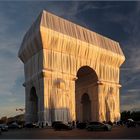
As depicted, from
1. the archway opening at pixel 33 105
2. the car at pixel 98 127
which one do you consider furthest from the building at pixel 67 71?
the car at pixel 98 127

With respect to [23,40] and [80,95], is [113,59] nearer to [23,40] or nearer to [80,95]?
[80,95]

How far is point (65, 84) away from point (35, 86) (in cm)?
473

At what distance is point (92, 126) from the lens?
1487 inches

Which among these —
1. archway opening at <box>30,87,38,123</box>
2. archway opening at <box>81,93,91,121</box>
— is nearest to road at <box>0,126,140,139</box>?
archway opening at <box>30,87,38,123</box>

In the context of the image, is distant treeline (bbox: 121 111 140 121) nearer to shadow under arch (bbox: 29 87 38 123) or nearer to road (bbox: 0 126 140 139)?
shadow under arch (bbox: 29 87 38 123)

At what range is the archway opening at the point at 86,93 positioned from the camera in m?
60.4

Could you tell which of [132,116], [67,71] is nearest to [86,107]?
[67,71]

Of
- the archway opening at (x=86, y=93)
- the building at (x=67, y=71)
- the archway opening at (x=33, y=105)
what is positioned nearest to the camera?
the building at (x=67, y=71)

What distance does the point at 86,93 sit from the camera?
62.8 m

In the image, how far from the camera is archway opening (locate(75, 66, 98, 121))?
60.4 metres

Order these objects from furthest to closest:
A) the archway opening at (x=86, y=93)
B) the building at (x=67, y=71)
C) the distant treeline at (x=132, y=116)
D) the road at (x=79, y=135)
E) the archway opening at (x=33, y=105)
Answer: the distant treeline at (x=132, y=116) → the archway opening at (x=86, y=93) → the archway opening at (x=33, y=105) → the building at (x=67, y=71) → the road at (x=79, y=135)

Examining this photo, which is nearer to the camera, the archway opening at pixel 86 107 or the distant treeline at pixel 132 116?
the archway opening at pixel 86 107

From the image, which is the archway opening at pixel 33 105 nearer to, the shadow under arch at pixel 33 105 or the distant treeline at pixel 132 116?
the shadow under arch at pixel 33 105

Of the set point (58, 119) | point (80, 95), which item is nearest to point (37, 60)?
point (58, 119)
